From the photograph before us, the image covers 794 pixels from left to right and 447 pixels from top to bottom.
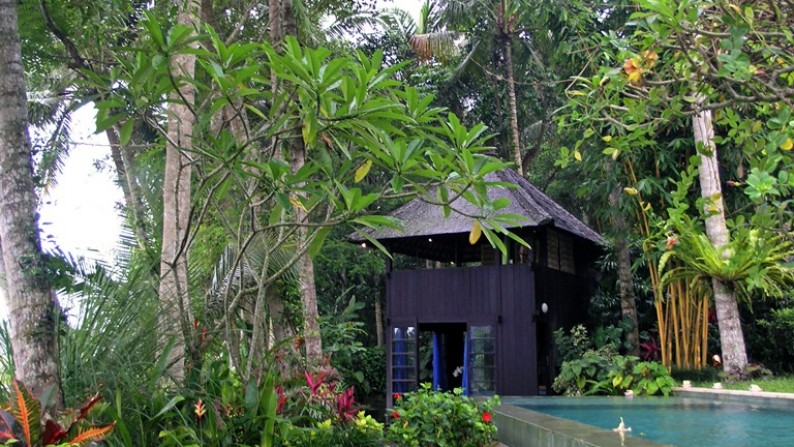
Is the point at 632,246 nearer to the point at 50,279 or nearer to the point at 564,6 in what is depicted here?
the point at 564,6

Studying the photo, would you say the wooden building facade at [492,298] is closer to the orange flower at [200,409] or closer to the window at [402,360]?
the window at [402,360]

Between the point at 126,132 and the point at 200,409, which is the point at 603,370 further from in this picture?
the point at 126,132

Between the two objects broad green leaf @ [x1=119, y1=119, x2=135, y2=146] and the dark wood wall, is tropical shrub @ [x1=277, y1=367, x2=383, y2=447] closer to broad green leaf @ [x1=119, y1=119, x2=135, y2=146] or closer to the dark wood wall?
broad green leaf @ [x1=119, y1=119, x2=135, y2=146]

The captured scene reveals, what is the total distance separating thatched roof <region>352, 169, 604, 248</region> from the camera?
10242 mm

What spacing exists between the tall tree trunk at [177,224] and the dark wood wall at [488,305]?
6.00 metres

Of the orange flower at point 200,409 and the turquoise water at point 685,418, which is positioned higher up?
the orange flower at point 200,409

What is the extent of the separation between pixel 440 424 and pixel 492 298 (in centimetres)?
569

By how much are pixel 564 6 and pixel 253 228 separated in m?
8.64

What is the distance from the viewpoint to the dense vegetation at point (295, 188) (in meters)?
2.72

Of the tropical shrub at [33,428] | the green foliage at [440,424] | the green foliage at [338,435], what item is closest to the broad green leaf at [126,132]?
the tropical shrub at [33,428]

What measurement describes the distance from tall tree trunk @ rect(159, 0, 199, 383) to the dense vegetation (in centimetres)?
2

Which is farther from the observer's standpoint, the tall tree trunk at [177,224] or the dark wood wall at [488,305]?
the dark wood wall at [488,305]

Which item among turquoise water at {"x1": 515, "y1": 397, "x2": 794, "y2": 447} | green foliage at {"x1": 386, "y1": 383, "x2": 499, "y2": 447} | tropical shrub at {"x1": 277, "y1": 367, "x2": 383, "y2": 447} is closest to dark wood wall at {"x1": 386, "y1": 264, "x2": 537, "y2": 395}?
turquoise water at {"x1": 515, "y1": 397, "x2": 794, "y2": 447}

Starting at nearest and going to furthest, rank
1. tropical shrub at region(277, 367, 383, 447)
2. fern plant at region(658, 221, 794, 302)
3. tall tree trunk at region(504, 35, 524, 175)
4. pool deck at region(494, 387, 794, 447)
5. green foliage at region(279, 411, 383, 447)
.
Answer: green foliage at region(279, 411, 383, 447) → pool deck at region(494, 387, 794, 447) → tropical shrub at region(277, 367, 383, 447) → fern plant at region(658, 221, 794, 302) → tall tree trunk at region(504, 35, 524, 175)
